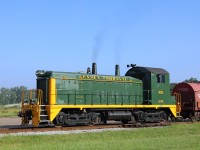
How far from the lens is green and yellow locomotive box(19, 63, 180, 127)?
20.6 m

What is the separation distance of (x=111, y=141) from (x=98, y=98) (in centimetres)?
827

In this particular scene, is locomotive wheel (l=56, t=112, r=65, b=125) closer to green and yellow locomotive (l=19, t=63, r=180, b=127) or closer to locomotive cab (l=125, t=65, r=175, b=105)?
green and yellow locomotive (l=19, t=63, r=180, b=127)

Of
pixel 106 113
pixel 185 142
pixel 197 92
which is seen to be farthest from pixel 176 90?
pixel 185 142

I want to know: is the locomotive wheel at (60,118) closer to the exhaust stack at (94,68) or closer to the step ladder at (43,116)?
the step ladder at (43,116)

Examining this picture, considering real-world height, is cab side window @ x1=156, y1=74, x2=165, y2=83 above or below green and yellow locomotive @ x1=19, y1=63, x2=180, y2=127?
above

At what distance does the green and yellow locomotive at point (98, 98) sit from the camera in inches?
811

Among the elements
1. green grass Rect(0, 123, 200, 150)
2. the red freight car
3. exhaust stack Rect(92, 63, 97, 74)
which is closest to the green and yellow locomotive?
exhaust stack Rect(92, 63, 97, 74)

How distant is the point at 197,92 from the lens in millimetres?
28734

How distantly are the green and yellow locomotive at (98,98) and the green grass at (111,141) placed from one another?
4.23m

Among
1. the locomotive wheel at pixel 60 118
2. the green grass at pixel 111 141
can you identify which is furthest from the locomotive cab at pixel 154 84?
the locomotive wheel at pixel 60 118

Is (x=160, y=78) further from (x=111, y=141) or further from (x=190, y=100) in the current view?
(x=111, y=141)

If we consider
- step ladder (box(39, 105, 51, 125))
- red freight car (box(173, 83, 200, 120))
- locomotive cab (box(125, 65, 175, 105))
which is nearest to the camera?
step ladder (box(39, 105, 51, 125))

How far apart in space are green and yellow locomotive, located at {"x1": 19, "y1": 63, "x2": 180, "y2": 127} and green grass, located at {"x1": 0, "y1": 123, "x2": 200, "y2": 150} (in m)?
4.23

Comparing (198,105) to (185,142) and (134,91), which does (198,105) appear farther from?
(185,142)
